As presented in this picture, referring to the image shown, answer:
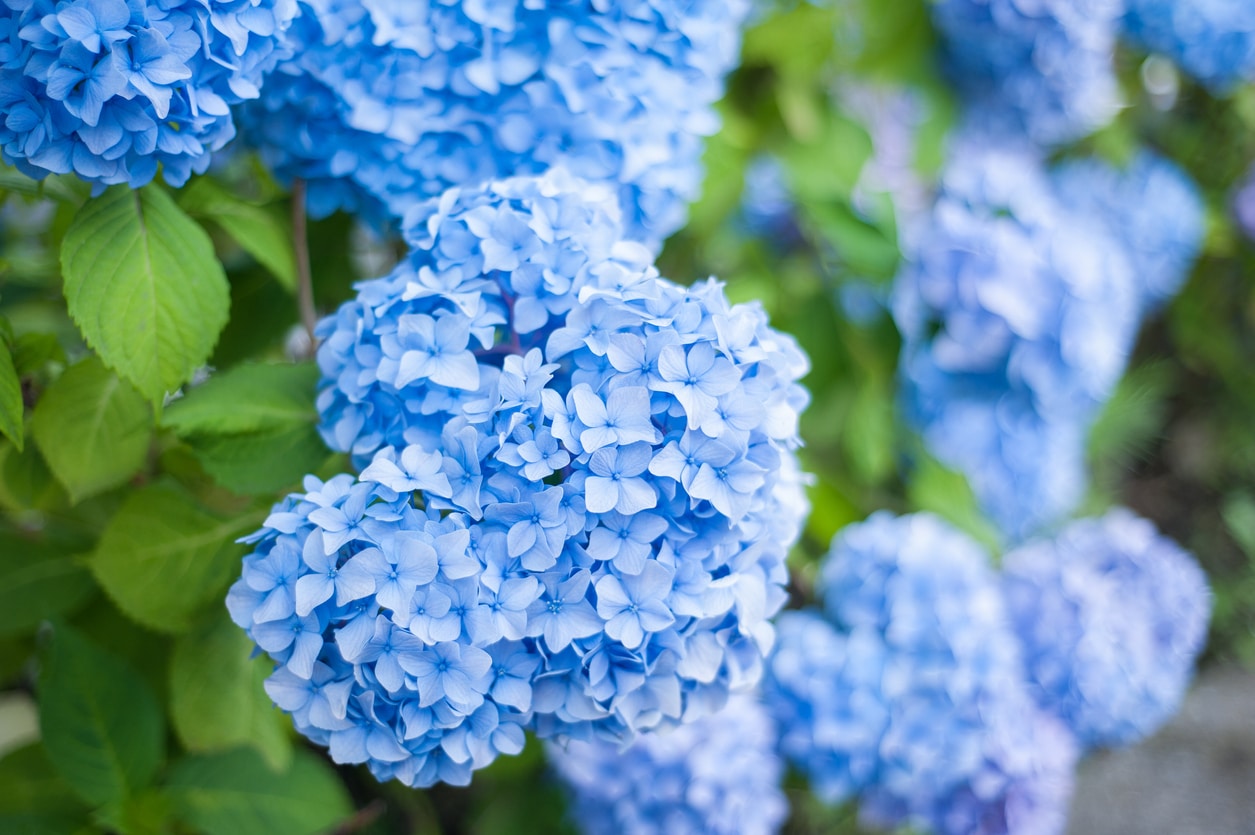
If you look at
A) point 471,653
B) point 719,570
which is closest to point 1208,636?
point 719,570

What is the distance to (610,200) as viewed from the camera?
0.64 metres

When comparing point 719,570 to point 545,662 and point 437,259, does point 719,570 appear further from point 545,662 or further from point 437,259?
point 437,259

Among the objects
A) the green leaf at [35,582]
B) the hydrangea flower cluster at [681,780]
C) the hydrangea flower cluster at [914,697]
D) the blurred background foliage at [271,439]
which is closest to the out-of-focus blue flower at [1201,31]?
the blurred background foliage at [271,439]

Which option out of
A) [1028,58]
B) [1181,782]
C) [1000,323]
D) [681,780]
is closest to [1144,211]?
[1028,58]

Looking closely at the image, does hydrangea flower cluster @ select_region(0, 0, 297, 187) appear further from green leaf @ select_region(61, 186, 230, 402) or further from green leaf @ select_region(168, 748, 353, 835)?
green leaf @ select_region(168, 748, 353, 835)

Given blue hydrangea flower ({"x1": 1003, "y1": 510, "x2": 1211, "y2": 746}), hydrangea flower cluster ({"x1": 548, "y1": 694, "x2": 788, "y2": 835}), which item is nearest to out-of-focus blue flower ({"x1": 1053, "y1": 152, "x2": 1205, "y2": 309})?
blue hydrangea flower ({"x1": 1003, "y1": 510, "x2": 1211, "y2": 746})

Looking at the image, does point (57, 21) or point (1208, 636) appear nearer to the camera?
point (57, 21)

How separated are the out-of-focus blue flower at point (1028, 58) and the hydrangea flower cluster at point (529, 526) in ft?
3.06

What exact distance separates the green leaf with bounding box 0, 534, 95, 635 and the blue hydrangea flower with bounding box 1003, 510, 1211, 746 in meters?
1.06

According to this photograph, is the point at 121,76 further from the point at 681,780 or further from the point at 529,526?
the point at 681,780

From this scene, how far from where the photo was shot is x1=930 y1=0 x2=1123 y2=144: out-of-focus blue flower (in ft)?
4.10

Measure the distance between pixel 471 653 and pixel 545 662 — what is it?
0.18 ft

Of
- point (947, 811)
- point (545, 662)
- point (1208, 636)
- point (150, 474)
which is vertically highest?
point (545, 662)

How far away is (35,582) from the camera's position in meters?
0.83
